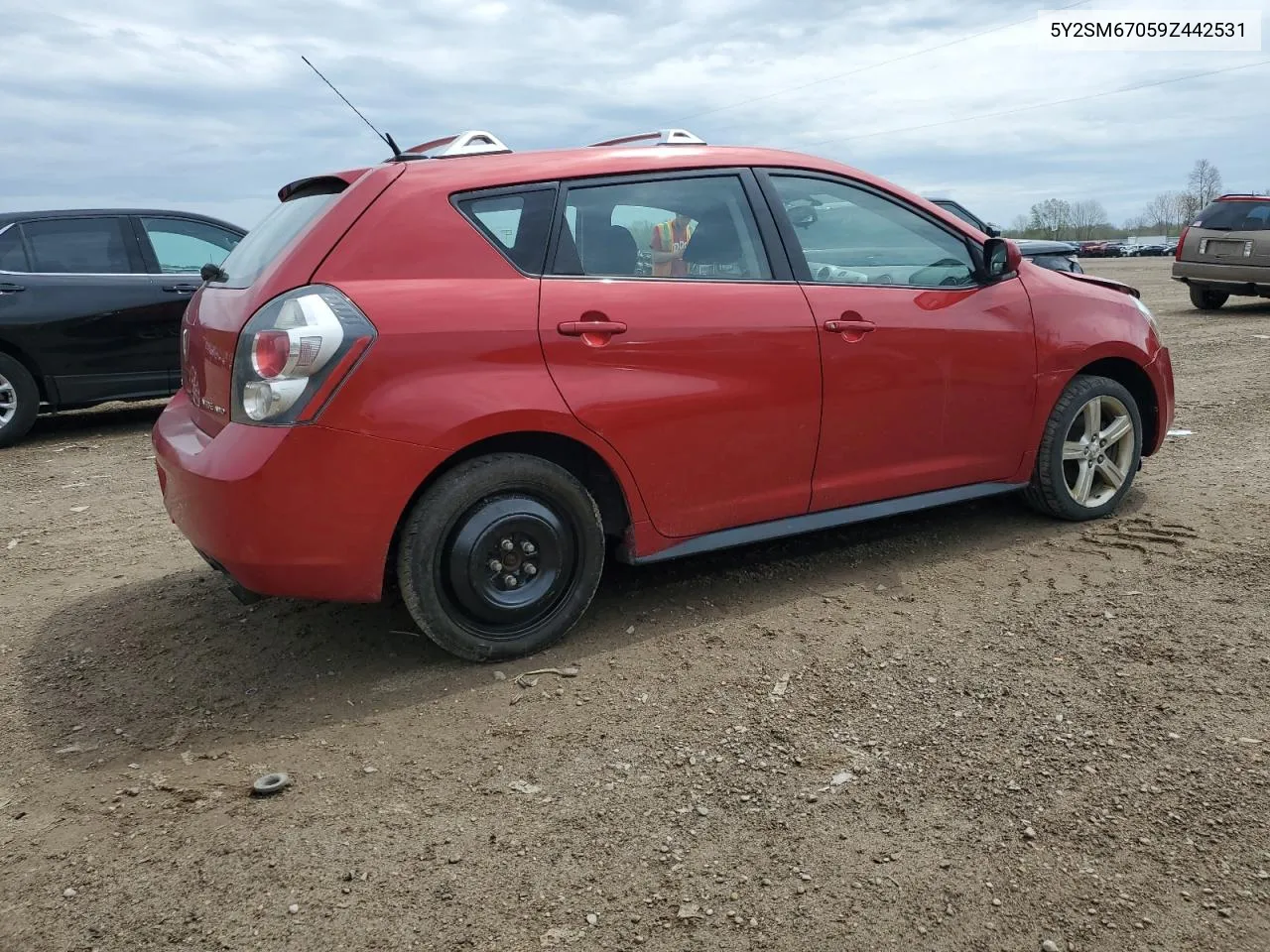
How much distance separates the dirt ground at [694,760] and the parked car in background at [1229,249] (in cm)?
1142

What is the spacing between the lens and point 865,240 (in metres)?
4.18

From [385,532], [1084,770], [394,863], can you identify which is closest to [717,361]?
[385,532]

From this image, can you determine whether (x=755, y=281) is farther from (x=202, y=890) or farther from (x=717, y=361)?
(x=202, y=890)

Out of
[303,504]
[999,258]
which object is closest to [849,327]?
[999,258]

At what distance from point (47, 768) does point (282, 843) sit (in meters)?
0.91

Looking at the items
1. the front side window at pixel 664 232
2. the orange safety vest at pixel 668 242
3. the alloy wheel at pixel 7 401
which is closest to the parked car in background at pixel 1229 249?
the front side window at pixel 664 232

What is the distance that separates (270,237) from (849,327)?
214cm

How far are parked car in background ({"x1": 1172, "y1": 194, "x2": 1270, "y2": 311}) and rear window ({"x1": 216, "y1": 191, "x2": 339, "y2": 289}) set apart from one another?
1408 cm

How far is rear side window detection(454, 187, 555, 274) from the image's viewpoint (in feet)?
11.2

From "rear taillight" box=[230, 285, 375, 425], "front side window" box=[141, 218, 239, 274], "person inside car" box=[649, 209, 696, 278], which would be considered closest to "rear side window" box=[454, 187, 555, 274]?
"person inside car" box=[649, 209, 696, 278]

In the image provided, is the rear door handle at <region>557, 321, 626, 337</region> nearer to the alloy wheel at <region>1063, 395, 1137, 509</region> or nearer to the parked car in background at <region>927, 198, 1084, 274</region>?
the alloy wheel at <region>1063, 395, 1137, 509</region>

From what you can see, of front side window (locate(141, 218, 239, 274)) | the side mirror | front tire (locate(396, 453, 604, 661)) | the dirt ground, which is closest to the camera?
the dirt ground

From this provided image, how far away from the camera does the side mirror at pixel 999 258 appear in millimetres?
4316

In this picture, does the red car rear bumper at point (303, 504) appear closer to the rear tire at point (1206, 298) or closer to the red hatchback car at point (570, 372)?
the red hatchback car at point (570, 372)
